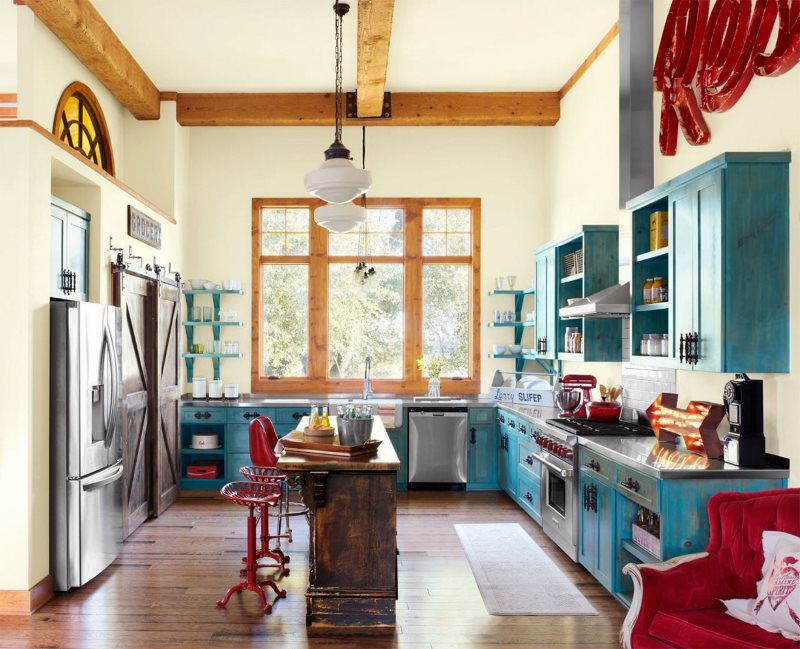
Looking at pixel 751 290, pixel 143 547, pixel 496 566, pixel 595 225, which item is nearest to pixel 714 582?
pixel 751 290

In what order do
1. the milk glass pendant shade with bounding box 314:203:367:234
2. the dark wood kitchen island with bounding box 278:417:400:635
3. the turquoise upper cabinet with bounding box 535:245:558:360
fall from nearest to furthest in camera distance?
the dark wood kitchen island with bounding box 278:417:400:635 < the milk glass pendant shade with bounding box 314:203:367:234 < the turquoise upper cabinet with bounding box 535:245:558:360

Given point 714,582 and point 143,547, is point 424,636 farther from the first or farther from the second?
point 143,547

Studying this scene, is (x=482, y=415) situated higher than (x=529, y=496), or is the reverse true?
(x=482, y=415)

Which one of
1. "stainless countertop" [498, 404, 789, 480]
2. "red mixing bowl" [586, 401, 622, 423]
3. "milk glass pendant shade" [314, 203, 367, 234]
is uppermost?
"milk glass pendant shade" [314, 203, 367, 234]

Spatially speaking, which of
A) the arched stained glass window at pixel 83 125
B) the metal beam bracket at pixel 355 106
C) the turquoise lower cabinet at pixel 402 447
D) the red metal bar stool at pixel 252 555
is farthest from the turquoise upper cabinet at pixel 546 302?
the arched stained glass window at pixel 83 125

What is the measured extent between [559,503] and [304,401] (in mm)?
2842

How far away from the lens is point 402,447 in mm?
6770

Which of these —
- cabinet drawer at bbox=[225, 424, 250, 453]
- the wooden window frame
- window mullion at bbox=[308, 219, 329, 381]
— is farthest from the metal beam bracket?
cabinet drawer at bbox=[225, 424, 250, 453]

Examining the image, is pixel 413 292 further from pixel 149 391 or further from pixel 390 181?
pixel 149 391

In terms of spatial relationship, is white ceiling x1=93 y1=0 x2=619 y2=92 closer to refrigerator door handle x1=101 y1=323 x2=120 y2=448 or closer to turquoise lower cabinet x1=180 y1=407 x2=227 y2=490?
refrigerator door handle x1=101 y1=323 x2=120 y2=448

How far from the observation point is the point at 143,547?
509 cm

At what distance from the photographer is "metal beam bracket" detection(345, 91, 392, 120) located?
701cm

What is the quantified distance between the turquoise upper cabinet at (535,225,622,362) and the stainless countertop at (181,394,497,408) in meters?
0.94

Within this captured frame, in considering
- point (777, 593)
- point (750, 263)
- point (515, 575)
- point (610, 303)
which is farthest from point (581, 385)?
point (777, 593)
